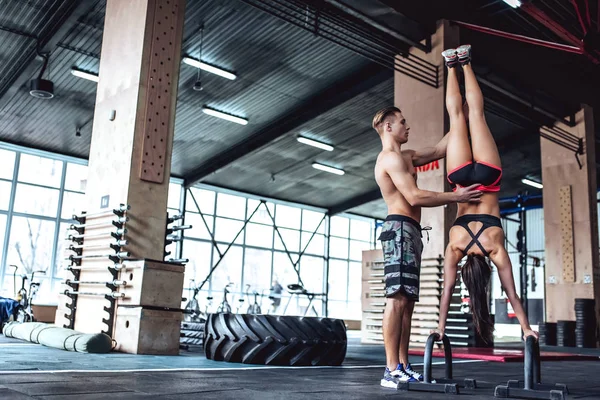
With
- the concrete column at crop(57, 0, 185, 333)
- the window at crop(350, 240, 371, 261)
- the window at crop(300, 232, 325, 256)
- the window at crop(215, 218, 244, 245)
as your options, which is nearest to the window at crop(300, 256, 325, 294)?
the window at crop(300, 232, 325, 256)

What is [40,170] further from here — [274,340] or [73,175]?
[274,340]

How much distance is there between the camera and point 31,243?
1424 cm

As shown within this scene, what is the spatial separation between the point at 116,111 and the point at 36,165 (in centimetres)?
1048

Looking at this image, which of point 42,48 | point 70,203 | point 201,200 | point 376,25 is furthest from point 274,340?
point 201,200

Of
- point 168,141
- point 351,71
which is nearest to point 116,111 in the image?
point 168,141

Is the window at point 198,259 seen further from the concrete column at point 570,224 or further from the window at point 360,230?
the concrete column at point 570,224

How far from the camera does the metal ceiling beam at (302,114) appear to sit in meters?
11.3

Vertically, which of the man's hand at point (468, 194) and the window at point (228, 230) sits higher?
the window at point (228, 230)

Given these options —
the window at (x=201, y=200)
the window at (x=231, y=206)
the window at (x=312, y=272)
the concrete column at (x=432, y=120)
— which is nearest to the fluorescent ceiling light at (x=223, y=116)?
the window at (x=201, y=200)

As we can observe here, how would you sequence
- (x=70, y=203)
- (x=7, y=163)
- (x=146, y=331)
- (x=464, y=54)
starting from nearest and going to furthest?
(x=464, y=54), (x=146, y=331), (x=7, y=163), (x=70, y=203)

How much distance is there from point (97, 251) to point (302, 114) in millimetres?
8040

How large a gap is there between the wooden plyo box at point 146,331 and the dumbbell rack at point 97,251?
6.5 inches

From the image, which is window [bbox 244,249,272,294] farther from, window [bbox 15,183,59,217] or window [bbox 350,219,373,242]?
window [bbox 15,183,59,217]

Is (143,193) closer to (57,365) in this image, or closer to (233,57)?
(57,365)
